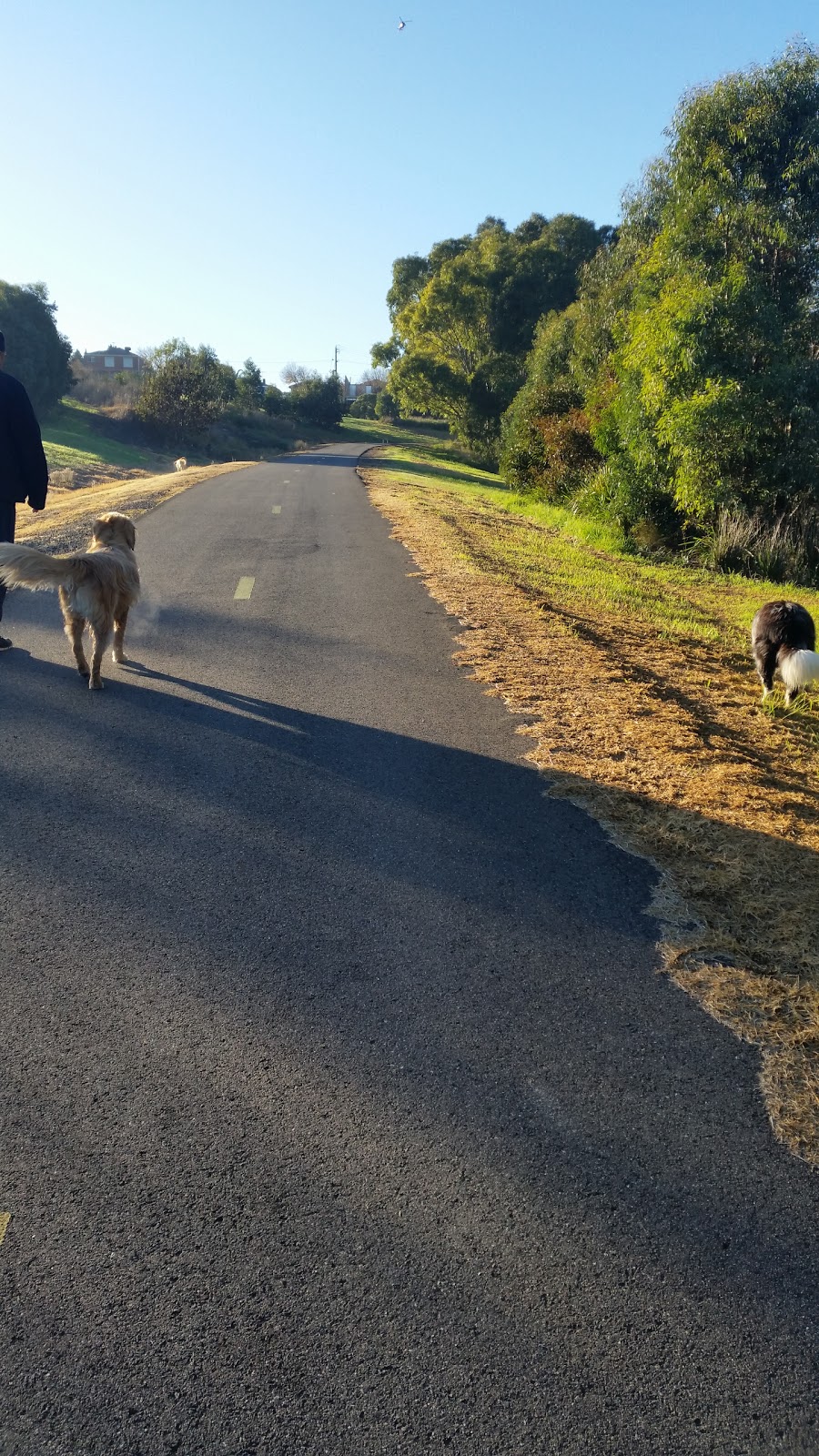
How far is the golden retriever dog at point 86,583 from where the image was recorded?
6574mm

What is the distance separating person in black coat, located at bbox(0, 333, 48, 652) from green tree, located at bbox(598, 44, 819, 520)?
40.5 ft

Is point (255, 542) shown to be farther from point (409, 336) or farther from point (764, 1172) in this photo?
point (409, 336)

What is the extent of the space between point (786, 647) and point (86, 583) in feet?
18.7

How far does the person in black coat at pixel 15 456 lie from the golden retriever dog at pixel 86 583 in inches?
36.5

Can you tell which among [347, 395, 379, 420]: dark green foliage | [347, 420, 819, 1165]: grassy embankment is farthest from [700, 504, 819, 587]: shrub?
[347, 395, 379, 420]: dark green foliage

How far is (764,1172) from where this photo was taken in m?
2.90

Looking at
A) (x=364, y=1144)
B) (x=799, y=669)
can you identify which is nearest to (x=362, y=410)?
(x=799, y=669)

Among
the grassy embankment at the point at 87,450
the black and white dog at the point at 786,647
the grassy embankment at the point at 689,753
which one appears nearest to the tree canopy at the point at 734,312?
the grassy embankment at the point at 689,753

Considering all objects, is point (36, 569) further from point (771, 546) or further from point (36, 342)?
point (36, 342)

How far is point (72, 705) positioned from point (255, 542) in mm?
9399

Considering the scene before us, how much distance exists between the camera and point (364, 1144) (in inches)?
114

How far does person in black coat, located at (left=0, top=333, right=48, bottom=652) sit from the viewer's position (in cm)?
756

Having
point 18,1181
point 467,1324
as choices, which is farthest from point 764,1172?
point 18,1181

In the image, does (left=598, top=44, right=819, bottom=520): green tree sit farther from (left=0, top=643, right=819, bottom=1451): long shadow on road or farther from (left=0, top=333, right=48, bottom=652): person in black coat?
(left=0, top=643, right=819, bottom=1451): long shadow on road
